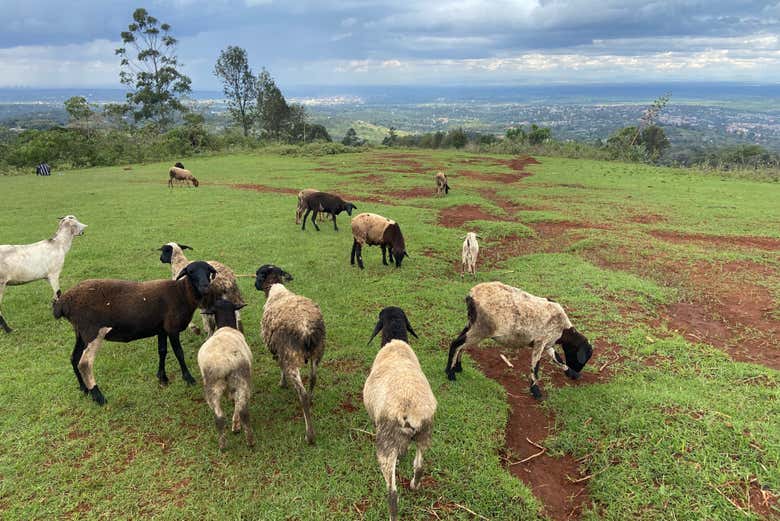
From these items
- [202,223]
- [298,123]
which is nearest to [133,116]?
[298,123]

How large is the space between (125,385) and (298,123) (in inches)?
2900

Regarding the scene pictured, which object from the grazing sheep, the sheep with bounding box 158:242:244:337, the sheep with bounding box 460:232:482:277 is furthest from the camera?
the grazing sheep

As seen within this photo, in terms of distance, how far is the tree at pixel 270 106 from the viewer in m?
70.6

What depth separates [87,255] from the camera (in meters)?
12.7

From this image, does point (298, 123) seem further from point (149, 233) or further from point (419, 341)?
point (419, 341)

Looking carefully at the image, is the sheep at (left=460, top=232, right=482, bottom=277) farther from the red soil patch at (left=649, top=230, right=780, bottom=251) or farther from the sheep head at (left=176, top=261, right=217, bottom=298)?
the red soil patch at (left=649, top=230, right=780, bottom=251)

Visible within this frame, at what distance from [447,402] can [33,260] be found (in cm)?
915

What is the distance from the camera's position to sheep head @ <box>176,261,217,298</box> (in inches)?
257

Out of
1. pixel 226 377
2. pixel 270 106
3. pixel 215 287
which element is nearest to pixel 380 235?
pixel 215 287

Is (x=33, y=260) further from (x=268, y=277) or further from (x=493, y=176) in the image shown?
(x=493, y=176)

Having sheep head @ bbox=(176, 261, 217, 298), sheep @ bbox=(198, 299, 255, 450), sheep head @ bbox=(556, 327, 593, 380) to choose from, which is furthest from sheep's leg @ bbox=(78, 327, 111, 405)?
sheep head @ bbox=(556, 327, 593, 380)

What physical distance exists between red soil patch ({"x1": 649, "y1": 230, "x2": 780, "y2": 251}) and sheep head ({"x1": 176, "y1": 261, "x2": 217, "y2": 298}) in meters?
16.8

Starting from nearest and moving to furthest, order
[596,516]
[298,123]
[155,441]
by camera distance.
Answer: [596,516] < [155,441] < [298,123]

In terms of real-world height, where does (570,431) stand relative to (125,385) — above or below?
below
